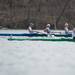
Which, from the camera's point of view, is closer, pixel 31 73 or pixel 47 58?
pixel 31 73

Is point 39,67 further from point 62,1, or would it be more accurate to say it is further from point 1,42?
point 62,1

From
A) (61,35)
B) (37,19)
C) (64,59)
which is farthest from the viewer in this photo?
(37,19)

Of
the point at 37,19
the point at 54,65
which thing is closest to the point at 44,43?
the point at 54,65

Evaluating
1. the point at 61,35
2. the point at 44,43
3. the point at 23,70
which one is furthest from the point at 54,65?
the point at 61,35

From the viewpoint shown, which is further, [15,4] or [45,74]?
[15,4]

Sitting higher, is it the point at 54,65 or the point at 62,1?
the point at 62,1

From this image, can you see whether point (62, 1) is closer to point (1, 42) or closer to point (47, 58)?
point (1, 42)

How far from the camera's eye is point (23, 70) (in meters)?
9.63

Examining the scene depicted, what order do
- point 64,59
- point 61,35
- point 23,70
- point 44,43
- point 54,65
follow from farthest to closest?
point 61,35 → point 44,43 → point 64,59 → point 54,65 → point 23,70

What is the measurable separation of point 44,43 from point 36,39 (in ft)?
2.82

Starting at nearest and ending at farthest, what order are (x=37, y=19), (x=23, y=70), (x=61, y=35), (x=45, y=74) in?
(x=45, y=74) → (x=23, y=70) → (x=61, y=35) → (x=37, y=19)

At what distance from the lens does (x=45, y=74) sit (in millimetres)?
9023

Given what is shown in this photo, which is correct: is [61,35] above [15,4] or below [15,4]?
below

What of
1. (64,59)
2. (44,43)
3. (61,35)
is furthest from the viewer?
(61,35)
